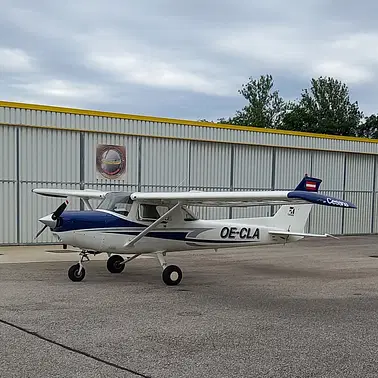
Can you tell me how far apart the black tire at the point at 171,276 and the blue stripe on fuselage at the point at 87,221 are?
1.29m

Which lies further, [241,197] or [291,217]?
[291,217]

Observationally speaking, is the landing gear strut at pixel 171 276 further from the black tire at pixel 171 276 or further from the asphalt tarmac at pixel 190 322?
the asphalt tarmac at pixel 190 322

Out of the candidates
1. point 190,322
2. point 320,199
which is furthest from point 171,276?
point 320,199

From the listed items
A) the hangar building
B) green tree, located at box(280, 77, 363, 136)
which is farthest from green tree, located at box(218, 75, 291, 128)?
the hangar building

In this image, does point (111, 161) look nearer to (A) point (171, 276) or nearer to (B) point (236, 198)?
(A) point (171, 276)

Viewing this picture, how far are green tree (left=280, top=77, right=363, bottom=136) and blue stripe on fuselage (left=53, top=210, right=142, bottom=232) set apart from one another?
58.3 metres

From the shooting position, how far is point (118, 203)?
12.4 meters

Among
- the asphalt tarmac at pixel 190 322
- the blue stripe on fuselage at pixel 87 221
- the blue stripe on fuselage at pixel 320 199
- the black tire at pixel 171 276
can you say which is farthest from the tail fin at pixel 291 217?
the blue stripe on fuselage at pixel 320 199

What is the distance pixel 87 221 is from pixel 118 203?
3.21ft

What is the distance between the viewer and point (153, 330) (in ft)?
25.3

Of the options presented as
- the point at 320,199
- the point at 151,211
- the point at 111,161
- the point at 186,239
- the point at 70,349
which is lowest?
the point at 70,349

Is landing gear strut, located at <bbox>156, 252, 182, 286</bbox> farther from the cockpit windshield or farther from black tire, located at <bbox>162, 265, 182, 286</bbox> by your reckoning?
the cockpit windshield

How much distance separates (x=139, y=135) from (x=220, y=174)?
170 inches

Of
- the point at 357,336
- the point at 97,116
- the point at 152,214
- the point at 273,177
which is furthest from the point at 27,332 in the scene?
the point at 273,177
